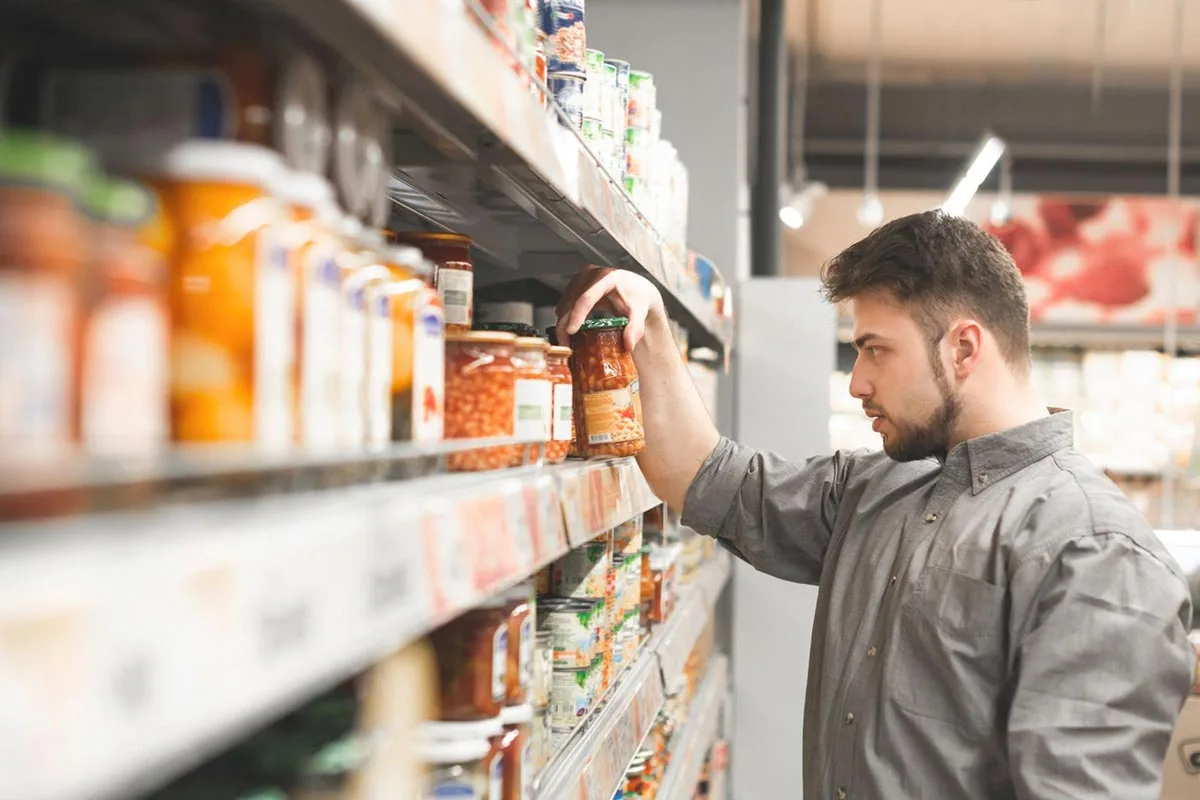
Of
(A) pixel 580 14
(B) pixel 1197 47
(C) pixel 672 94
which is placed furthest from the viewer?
(B) pixel 1197 47

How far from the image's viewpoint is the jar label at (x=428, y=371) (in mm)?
1047

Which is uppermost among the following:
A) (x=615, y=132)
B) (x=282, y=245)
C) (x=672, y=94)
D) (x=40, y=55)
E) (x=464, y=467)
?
(x=672, y=94)

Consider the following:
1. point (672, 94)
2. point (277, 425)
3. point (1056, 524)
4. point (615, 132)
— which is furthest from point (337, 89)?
point (672, 94)

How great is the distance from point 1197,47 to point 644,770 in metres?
7.97

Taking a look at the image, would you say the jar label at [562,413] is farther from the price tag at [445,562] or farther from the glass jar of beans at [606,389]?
the price tag at [445,562]

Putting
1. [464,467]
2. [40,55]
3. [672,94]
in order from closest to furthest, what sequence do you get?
[40,55]
[464,467]
[672,94]

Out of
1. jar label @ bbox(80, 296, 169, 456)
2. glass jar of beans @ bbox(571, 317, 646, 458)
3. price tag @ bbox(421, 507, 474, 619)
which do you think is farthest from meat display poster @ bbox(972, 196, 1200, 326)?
jar label @ bbox(80, 296, 169, 456)

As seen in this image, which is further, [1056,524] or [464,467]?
[1056,524]

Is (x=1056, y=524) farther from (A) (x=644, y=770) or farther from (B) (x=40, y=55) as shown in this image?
(B) (x=40, y=55)

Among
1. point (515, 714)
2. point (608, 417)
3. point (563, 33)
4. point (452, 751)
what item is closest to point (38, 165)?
point (452, 751)

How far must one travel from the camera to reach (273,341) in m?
0.75

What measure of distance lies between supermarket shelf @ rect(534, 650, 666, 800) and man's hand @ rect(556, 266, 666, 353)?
56 centimetres

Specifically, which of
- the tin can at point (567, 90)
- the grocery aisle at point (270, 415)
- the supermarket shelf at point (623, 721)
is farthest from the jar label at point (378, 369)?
the tin can at point (567, 90)

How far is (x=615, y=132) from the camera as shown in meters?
2.11
